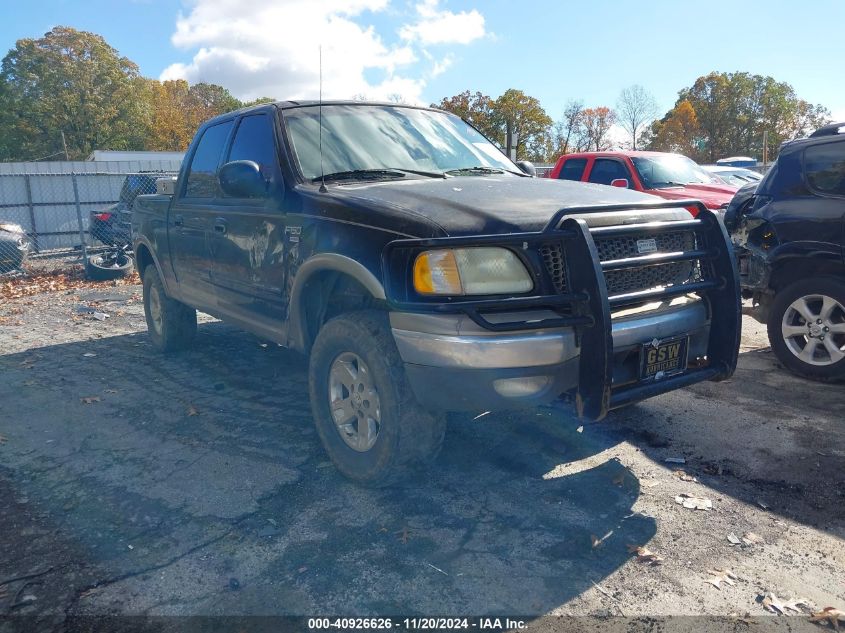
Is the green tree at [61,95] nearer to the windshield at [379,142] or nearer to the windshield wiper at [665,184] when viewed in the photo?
the windshield wiper at [665,184]

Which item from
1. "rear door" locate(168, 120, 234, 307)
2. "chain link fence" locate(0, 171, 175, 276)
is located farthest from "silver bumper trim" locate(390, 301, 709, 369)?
"chain link fence" locate(0, 171, 175, 276)

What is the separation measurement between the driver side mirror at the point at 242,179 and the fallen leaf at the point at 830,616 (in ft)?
11.4

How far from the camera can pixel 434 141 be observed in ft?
15.1

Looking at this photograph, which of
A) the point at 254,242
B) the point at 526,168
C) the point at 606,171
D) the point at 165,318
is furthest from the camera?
the point at 606,171

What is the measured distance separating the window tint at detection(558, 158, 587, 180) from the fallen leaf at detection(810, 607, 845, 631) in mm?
9143

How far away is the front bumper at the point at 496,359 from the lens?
2.88 m

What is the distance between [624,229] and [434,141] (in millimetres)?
1873

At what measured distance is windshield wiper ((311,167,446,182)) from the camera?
3996 millimetres

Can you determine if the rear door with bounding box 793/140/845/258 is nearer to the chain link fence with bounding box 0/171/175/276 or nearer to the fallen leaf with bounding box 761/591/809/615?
the fallen leaf with bounding box 761/591/809/615

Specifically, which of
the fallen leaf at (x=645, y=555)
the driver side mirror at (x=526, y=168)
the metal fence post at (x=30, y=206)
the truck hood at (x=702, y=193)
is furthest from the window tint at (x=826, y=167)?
the metal fence post at (x=30, y=206)

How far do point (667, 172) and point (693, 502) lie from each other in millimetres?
8287

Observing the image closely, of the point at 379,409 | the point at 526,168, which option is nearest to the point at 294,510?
the point at 379,409

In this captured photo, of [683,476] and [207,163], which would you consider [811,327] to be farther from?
[207,163]

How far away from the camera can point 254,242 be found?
428 cm
